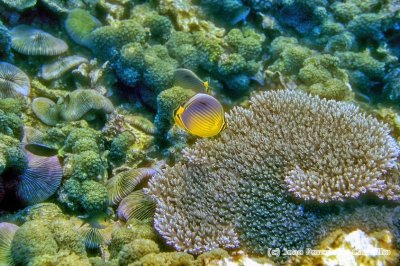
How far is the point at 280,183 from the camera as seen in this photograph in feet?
10.2

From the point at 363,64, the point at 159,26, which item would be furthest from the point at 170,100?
the point at 363,64

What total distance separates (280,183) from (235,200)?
0.44m

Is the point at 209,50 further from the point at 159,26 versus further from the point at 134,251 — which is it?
the point at 134,251

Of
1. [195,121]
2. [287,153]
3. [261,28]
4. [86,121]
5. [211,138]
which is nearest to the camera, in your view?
[195,121]

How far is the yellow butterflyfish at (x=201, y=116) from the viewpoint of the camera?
2893 millimetres

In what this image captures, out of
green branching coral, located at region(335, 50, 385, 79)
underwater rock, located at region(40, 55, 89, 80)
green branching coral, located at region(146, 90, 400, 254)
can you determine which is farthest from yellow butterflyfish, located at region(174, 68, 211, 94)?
green branching coral, located at region(335, 50, 385, 79)

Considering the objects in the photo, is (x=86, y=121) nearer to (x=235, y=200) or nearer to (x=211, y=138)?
(x=211, y=138)

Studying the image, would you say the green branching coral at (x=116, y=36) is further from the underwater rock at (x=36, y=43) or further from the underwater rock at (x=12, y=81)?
the underwater rock at (x=12, y=81)

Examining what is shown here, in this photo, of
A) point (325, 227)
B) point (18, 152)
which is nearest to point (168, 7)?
point (18, 152)

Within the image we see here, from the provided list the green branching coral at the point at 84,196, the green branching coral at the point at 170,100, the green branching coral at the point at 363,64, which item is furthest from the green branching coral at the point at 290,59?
the green branching coral at the point at 84,196

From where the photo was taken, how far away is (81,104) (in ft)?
13.1

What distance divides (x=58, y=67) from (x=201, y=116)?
8.17ft

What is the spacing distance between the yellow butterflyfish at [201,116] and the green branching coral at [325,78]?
1.64 meters

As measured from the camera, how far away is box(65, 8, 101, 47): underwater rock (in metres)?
4.55
